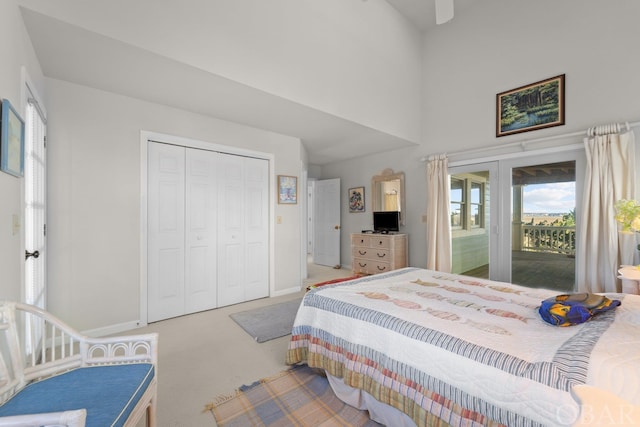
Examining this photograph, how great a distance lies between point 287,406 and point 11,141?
217cm

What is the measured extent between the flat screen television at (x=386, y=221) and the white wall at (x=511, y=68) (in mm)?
231

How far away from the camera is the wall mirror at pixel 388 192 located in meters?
4.91

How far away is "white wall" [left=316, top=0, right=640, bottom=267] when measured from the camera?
9.58 feet

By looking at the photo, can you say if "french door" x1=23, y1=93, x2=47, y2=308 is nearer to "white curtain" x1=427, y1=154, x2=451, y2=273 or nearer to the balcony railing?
"white curtain" x1=427, y1=154, x2=451, y2=273

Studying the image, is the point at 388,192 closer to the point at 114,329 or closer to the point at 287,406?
the point at 287,406

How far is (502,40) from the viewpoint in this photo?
3740 millimetres

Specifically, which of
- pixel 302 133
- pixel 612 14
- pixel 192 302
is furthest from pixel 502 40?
pixel 192 302

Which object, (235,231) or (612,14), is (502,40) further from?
(235,231)

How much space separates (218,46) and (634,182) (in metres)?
4.13

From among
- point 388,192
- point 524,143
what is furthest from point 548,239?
point 388,192

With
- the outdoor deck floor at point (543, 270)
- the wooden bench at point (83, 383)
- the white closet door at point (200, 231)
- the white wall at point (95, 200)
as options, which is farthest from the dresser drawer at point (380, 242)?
the wooden bench at point (83, 383)

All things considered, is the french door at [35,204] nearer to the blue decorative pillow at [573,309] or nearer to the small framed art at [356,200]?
the blue decorative pillow at [573,309]

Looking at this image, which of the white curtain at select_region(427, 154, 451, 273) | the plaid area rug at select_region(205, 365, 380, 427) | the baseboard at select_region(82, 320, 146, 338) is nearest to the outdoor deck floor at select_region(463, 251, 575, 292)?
the white curtain at select_region(427, 154, 451, 273)

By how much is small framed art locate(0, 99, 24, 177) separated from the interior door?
4883 millimetres
